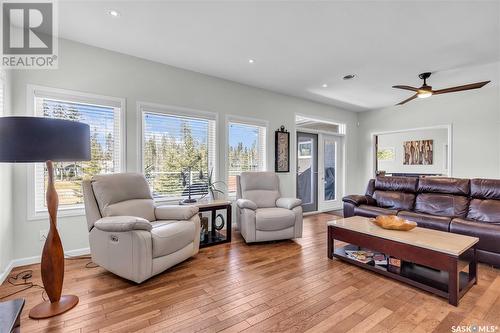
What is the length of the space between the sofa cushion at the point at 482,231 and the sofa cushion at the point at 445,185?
28.2 inches

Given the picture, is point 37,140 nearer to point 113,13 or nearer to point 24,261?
point 113,13

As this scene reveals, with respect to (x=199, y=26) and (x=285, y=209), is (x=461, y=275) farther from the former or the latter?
(x=199, y=26)

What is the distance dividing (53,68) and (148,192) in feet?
5.97

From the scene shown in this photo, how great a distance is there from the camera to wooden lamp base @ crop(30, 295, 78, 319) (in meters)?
1.81

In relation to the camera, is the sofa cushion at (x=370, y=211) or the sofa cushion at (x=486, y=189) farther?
the sofa cushion at (x=370, y=211)

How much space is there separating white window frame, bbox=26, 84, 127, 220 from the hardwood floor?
1.95 feet

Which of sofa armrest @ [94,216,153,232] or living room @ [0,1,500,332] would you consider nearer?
living room @ [0,1,500,332]

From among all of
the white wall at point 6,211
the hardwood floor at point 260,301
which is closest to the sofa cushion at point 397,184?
the hardwood floor at point 260,301

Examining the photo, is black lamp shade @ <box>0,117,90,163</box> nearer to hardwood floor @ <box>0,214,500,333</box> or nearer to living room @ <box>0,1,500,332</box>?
living room @ <box>0,1,500,332</box>

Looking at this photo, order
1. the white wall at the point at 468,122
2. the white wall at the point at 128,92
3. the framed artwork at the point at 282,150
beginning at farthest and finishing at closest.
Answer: the framed artwork at the point at 282,150 < the white wall at the point at 468,122 < the white wall at the point at 128,92

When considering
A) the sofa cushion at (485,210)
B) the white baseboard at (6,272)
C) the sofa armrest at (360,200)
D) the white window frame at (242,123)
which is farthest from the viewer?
the white window frame at (242,123)

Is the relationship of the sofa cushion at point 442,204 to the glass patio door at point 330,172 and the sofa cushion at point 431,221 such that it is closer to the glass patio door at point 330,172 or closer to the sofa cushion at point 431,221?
the sofa cushion at point 431,221

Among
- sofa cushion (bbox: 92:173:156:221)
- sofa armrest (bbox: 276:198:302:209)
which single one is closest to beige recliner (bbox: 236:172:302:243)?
sofa armrest (bbox: 276:198:302:209)

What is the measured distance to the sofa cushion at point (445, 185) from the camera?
3463mm
